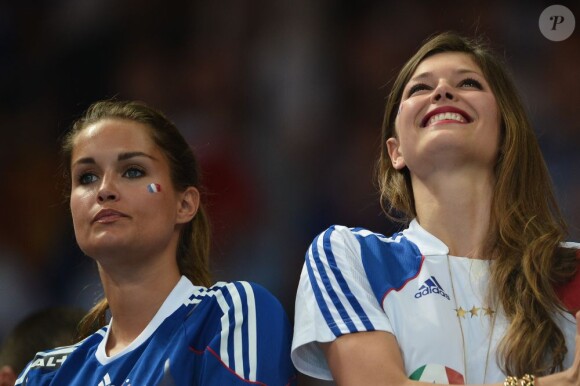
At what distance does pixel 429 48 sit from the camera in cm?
268

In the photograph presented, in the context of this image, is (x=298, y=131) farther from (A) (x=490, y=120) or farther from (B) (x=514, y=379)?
(B) (x=514, y=379)

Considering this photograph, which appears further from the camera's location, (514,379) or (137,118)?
(137,118)

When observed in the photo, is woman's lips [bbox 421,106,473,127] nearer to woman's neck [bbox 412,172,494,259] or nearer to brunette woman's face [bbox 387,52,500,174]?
brunette woman's face [bbox 387,52,500,174]

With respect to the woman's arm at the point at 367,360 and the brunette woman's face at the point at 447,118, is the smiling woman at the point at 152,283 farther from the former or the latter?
the brunette woman's face at the point at 447,118

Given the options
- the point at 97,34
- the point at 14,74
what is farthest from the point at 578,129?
the point at 14,74

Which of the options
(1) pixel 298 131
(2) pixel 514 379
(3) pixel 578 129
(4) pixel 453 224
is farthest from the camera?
(1) pixel 298 131

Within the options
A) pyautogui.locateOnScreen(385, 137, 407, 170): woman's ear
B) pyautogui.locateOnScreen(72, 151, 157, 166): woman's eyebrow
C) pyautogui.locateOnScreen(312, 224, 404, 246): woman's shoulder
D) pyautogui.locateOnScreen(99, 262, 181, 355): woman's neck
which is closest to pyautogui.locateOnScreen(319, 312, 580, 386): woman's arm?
pyautogui.locateOnScreen(312, 224, 404, 246): woman's shoulder

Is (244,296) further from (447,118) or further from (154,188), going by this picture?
(447,118)

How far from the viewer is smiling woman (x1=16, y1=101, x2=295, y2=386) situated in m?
2.20

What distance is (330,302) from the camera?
85.7 inches

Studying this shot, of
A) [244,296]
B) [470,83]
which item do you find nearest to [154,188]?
[244,296]

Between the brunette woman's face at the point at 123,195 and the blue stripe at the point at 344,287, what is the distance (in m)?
0.46

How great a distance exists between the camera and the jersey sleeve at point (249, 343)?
213 cm

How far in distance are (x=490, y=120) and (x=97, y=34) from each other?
2430 mm
